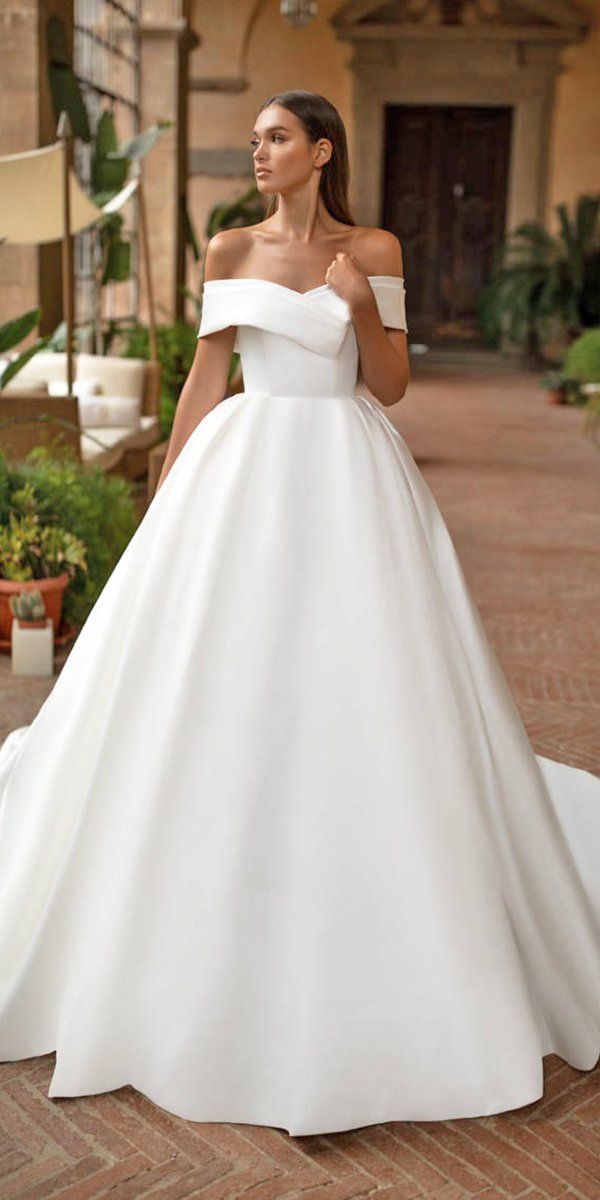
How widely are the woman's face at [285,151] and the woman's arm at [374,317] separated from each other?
16 cm

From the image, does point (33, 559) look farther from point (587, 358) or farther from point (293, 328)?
point (587, 358)

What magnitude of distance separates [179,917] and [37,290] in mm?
7514

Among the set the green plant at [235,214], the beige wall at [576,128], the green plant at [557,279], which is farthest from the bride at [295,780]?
the beige wall at [576,128]

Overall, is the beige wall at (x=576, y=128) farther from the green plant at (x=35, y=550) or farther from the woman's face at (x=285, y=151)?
the woman's face at (x=285, y=151)

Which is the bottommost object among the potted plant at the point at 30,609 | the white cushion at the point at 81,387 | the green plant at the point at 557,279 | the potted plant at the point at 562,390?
the potted plant at the point at 562,390

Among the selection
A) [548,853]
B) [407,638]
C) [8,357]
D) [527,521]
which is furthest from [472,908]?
[8,357]

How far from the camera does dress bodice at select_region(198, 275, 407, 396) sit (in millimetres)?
2197

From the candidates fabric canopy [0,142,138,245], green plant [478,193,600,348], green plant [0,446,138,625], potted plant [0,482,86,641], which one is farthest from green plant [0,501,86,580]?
green plant [478,193,600,348]

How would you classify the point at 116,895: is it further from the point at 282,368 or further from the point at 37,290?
the point at 37,290

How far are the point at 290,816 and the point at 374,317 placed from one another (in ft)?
2.96

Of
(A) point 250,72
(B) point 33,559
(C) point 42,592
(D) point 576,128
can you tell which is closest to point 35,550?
(B) point 33,559

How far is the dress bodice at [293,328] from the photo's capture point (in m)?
2.20

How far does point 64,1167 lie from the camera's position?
2051 mm

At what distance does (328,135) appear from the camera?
219cm
